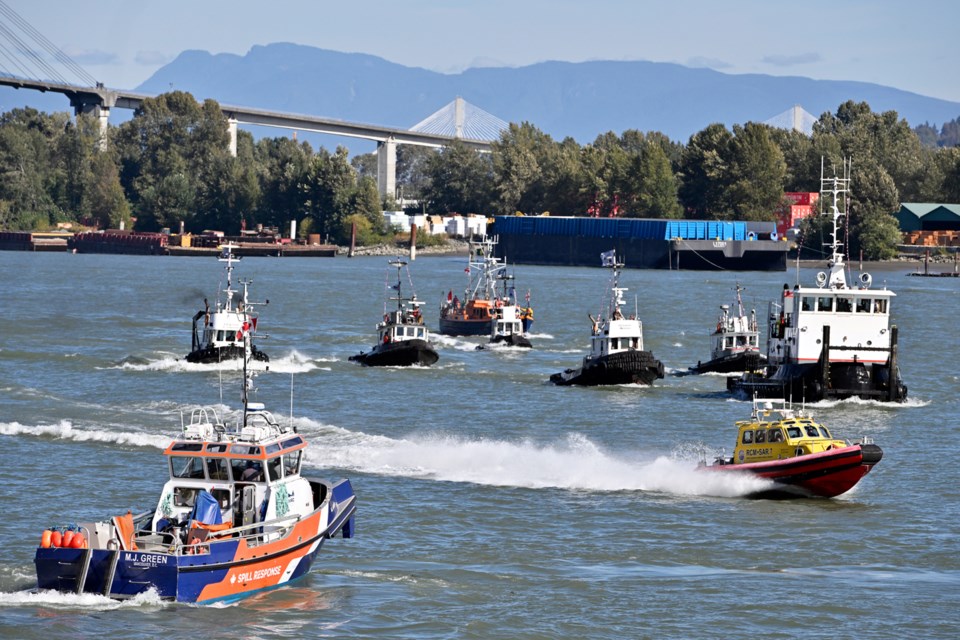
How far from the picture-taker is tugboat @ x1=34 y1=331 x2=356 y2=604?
29078mm

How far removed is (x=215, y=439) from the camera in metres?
31.5

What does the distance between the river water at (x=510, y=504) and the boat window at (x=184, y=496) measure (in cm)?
225

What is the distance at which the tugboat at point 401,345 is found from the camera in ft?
266

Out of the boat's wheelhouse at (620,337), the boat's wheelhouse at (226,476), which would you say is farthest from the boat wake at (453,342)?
the boat's wheelhouse at (226,476)

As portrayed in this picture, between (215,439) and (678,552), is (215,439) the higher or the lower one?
the higher one

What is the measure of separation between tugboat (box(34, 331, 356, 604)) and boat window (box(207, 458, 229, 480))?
2 centimetres

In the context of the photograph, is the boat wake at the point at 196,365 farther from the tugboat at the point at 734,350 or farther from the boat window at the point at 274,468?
the boat window at the point at 274,468

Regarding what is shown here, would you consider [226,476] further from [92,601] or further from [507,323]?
[507,323]

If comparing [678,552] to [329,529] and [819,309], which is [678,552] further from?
[819,309]

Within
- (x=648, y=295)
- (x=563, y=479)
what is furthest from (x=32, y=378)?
(x=648, y=295)

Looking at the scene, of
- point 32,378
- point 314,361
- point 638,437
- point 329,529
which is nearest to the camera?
point 329,529

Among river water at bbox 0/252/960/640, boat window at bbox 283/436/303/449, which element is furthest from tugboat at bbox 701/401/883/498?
boat window at bbox 283/436/303/449

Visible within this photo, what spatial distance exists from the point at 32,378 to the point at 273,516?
44.5 meters

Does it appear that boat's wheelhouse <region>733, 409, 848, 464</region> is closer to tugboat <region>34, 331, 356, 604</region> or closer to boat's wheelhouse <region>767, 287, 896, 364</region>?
tugboat <region>34, 331, 356, 604</region>
